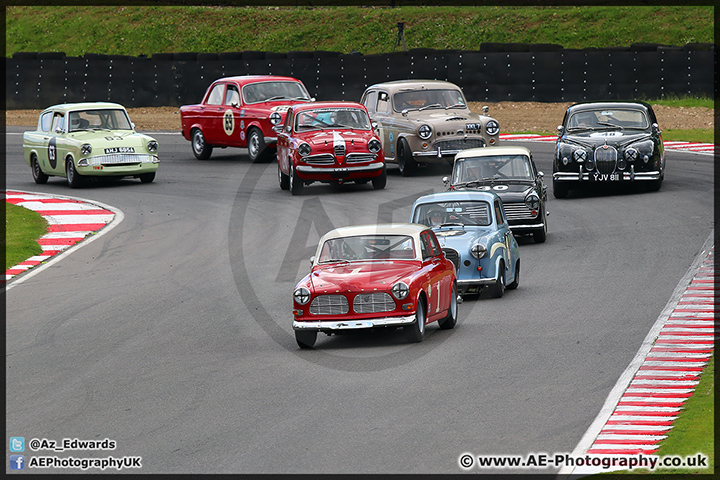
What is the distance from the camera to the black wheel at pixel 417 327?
10336 millimetres

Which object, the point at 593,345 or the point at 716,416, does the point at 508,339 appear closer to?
the point at 593,345

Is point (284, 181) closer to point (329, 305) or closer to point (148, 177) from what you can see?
point (148, 177)

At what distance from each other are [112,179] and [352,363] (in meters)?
15.1

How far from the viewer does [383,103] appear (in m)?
23.4

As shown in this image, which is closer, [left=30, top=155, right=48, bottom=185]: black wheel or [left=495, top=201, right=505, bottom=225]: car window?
[left=495, top=201, right=505, bottom=225]: car window

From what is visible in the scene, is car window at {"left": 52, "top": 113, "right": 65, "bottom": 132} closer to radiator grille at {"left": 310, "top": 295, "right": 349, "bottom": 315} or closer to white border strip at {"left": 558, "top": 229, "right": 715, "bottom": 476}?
radiator grille at {"left": 310, "top": 295, "right": 349, "bottom": 315}

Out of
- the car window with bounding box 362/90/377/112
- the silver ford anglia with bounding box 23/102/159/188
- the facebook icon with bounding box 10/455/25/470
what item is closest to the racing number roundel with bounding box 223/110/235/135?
the silver ford anglia with bounding box 23/102/159/188

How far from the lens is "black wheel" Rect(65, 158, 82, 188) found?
71.5 ft

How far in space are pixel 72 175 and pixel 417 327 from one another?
13.4 meters

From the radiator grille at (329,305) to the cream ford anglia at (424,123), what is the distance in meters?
11.7

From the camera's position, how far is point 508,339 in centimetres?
1044

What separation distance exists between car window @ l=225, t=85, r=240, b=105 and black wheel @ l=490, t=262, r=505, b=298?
41.2 ft
